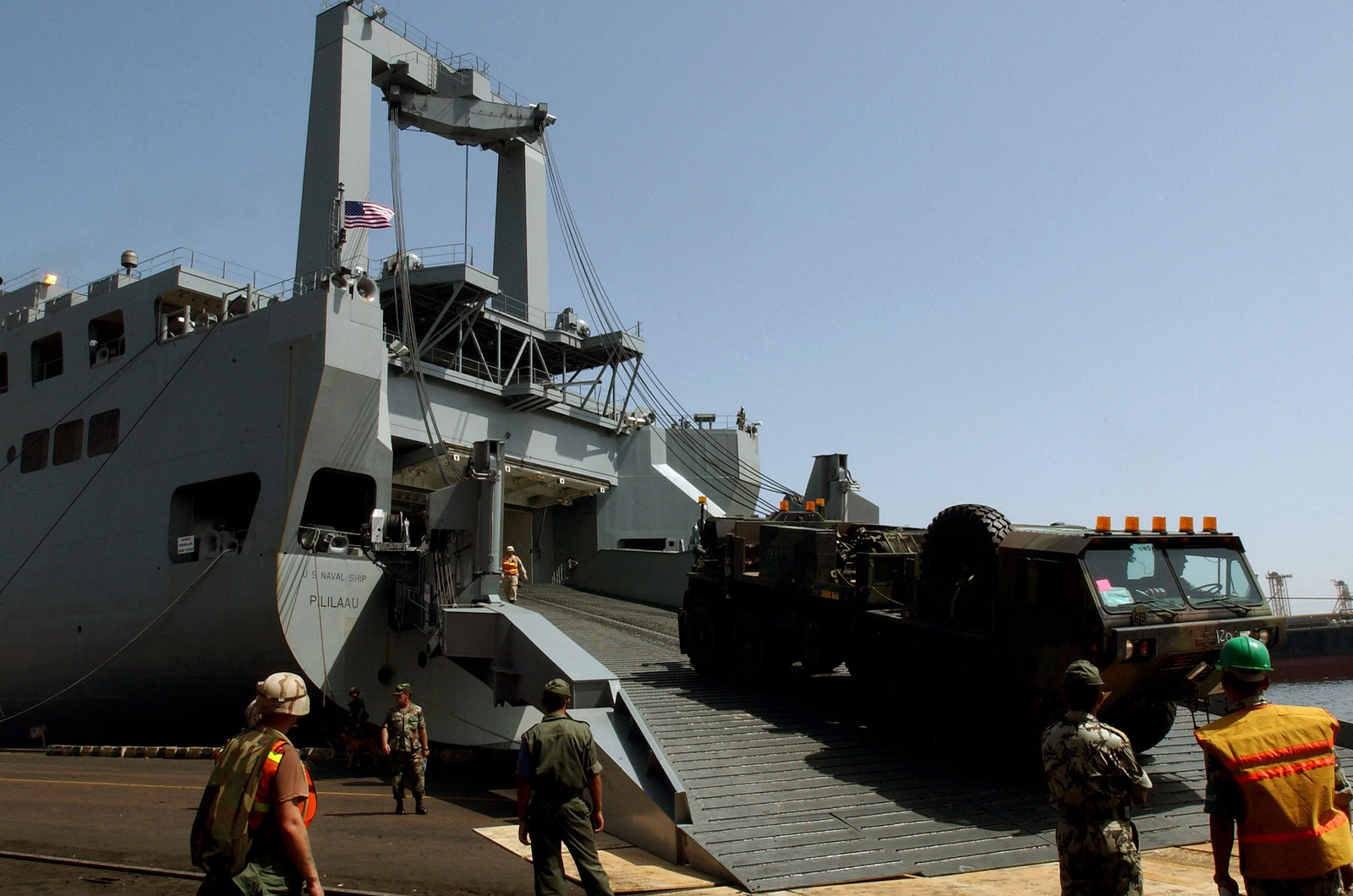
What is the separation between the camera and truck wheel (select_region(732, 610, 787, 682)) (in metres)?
12.5

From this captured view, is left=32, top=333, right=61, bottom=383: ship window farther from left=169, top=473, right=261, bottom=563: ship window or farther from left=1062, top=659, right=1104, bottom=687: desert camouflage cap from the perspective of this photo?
left=1062, top=659, right=1104, bottom=687: desert camouflage cap

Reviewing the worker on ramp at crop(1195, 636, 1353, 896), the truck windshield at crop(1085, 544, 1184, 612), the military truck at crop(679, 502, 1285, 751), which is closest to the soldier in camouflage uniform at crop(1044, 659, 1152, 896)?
the worker on ramp at crop(1195, 636, 1353, 896)

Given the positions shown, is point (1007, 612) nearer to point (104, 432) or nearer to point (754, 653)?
point (754, 653)

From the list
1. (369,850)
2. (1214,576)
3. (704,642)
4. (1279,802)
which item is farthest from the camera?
(704,642)

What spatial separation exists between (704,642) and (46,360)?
16.3 meters

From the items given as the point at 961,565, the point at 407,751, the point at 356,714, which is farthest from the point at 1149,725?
the point at 356,714

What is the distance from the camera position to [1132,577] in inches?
352

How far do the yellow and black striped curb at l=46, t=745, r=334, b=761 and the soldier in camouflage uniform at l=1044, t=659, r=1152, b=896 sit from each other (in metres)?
12.7

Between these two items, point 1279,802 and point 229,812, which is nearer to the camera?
point 1279,802

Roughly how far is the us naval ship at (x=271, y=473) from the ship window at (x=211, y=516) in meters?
0.04

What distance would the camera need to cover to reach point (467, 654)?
1388 cm

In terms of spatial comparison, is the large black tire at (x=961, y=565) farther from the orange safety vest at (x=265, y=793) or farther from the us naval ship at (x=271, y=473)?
the orange safety vest at (x=265, y=793)

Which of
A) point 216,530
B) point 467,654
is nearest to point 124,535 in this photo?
point 216,530

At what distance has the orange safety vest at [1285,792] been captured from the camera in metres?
3.57
